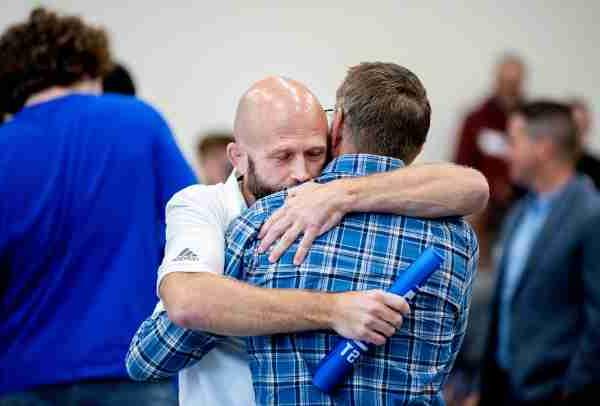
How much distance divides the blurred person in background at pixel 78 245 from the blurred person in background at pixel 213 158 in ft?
7.15

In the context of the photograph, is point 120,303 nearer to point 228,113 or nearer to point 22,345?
point 22,345

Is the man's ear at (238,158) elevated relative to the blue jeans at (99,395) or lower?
elevated

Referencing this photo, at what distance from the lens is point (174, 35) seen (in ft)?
19.1

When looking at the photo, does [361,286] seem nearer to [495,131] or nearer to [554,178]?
[554,178]

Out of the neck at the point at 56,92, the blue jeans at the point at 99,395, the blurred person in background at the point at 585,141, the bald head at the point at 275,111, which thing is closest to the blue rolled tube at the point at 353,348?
the bald head at the point at 275,111

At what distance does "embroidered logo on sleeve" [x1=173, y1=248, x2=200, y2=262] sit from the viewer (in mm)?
1636

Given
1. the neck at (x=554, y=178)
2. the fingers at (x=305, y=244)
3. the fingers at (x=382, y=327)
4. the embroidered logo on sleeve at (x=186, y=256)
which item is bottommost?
the neck at (x=554, y=178)

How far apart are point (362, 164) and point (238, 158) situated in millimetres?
241

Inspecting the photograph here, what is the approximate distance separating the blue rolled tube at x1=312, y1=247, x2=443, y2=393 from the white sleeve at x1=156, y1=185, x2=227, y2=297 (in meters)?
0.24

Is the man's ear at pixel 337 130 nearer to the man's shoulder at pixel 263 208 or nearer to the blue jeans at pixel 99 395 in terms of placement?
the man's shoulder at pixel 263 208

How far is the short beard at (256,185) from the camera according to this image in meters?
1.77

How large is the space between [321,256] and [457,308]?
280mm

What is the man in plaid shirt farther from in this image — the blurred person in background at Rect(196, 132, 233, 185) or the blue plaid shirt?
the blurred person in background at Rect(196, 132, 233, 185)

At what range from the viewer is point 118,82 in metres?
2.92
